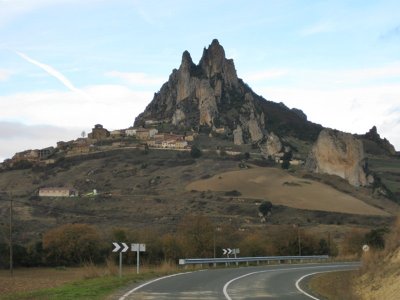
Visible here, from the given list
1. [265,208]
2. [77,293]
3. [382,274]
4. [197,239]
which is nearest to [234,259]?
[197,239]

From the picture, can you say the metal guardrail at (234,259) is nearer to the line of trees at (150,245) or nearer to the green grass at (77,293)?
the line of trees at (150,245)

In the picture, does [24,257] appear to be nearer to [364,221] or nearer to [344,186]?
[364,221]

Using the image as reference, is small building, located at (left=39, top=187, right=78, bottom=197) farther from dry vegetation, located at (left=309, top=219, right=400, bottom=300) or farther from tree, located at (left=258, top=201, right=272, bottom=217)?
dry vegetation, located at (left=309, top=219, right=400, bottom=300)

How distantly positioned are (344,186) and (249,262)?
432 feet

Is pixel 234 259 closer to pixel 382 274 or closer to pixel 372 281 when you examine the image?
pixel 372 281

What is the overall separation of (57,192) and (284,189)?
5934 cm

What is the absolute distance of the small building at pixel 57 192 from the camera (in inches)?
6186

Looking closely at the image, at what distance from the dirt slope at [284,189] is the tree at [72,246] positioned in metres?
81.5

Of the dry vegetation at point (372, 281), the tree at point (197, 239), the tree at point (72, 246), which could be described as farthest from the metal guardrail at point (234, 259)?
the tree at point (72, 246)

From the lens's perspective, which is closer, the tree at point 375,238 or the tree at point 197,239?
the tree at point 197,239

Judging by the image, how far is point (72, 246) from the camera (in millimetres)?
63781

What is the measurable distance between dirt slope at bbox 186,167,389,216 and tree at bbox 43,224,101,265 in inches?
3207

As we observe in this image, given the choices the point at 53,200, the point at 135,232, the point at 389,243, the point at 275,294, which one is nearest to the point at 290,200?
the point at 53,200

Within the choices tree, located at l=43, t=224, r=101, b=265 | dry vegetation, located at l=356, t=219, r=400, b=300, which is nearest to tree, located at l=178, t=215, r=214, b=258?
tree, located at l=43, t=224, r=101, b=265
